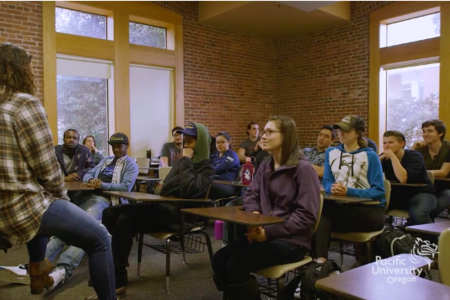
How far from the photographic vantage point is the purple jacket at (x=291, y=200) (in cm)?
211

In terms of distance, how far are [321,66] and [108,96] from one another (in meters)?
4.35

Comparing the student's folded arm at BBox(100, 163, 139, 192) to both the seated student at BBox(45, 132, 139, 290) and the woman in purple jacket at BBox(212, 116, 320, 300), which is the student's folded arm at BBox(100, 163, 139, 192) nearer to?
the seated student at BBox(45, 132, 139, 290)

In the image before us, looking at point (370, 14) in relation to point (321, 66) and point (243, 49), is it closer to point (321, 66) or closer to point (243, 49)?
point (321, 66)

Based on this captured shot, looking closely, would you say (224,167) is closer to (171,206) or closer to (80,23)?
(171,206)

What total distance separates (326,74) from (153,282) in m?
6.22

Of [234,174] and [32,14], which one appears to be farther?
[32,14]

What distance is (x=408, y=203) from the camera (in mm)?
3676

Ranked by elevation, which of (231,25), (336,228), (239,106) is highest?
(231,25)

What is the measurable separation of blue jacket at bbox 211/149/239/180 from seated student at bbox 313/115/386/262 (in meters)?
1.86

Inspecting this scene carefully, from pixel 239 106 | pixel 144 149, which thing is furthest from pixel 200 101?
pixel 144 149

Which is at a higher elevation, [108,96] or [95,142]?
[108,96]

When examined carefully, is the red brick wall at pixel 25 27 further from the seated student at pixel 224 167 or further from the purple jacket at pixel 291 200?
the purple jacket at pixel 291 200

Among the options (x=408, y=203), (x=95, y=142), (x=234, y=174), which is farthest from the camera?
(x=95, y=142)

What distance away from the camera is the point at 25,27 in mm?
5824
